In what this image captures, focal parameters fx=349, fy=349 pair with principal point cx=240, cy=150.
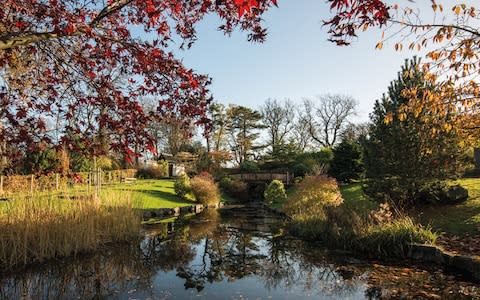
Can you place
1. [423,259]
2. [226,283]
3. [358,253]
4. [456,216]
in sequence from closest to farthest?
1. [226,283]
2. [423,259]
3. [358,253]
4. [456,216]

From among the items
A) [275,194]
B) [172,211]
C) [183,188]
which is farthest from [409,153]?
[183,188]

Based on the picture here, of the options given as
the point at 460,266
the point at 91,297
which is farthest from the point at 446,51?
the point at 91,297

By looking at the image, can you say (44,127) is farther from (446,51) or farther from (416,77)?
(416,77)

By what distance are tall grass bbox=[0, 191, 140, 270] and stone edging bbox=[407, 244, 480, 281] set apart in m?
6.70

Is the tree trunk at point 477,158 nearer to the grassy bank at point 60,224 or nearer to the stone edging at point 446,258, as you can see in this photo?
the stone edging at point 446,258

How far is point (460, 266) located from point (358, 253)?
197cm

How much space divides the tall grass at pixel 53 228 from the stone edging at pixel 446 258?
264 inches

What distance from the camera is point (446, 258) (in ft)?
21.0

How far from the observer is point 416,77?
1071 centimetres

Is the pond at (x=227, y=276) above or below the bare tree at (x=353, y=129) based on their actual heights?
below

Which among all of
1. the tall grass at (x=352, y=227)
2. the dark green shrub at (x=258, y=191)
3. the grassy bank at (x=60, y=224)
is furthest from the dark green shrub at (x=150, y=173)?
the grassy bank at (x=60, y=224)

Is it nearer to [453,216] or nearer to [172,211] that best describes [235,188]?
[172,211]

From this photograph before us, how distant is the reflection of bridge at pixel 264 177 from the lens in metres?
27.2

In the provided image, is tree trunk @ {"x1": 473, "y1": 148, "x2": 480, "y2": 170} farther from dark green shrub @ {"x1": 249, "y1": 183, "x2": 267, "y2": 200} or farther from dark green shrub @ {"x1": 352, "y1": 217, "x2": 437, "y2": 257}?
dark green shrub @ {"x1": 352, "y1": 217, "x2": 437, "y2": 257}
